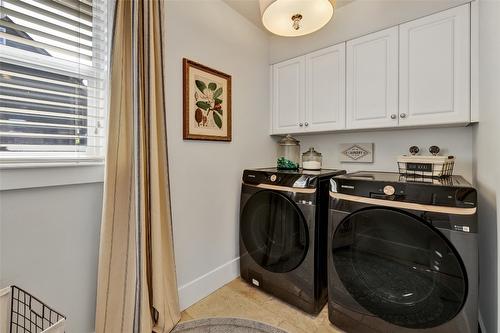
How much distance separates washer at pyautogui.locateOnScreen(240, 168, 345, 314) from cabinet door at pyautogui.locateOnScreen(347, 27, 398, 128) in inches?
22.3

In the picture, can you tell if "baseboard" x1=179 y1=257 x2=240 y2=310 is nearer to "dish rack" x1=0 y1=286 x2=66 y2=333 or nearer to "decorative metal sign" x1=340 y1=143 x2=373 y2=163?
"dish rack" x1=0 y1=286 x2=66 y2=333

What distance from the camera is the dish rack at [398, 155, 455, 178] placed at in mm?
1471

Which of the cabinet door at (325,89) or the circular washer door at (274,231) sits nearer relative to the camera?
the circular washer door at (274,231)

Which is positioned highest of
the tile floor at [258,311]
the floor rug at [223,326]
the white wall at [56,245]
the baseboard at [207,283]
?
the white wall at [56,245]

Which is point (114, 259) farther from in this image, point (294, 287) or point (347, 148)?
point (347, 148)

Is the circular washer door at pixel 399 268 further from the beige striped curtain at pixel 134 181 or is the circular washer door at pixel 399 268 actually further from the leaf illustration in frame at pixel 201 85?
the leaf illustration in frame at pixel 201 85

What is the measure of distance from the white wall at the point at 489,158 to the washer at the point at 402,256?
0.14 m

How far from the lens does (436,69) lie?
156 cm

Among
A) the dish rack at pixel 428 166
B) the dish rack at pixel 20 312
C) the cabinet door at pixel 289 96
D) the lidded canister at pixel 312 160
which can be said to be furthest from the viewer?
the cabinet door at pixel 289 96

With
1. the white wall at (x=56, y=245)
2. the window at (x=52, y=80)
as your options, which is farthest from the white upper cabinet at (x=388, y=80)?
the white wall at (x=56, y=245)

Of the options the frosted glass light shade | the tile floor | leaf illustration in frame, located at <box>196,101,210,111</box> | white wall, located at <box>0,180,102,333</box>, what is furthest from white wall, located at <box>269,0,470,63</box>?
the tile floor

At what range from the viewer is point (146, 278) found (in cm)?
140

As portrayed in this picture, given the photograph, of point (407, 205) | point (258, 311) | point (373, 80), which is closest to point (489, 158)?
point (407, 205)

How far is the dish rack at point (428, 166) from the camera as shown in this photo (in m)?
1.47
